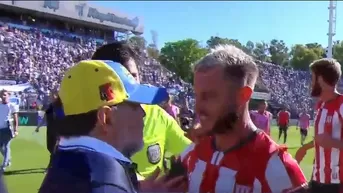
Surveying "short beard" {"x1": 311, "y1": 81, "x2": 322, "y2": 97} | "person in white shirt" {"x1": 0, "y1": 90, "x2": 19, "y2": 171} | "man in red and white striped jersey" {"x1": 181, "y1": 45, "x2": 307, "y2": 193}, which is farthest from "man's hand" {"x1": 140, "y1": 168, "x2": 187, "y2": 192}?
"person in white shirt" {"x1": 0, "y1": 90, "x2": 19, "y2": 171}

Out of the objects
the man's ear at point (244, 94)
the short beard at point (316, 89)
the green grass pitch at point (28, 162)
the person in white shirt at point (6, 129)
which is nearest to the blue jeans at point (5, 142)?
the person in white shirt at point (6, 129)

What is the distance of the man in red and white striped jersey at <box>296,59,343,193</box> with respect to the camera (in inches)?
168

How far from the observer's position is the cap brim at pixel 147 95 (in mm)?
1779

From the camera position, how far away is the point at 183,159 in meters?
2.42

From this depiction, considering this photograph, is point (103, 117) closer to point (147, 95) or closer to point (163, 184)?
point (147, 95)

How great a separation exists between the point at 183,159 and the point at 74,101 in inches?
33.5

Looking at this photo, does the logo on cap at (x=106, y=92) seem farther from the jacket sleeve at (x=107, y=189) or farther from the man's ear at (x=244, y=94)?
the man's ear at (x=244, y=94)

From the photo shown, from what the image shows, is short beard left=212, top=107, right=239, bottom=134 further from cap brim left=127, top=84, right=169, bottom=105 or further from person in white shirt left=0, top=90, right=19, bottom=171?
person in white shirt left=0, top=90, right=19, bottom=171

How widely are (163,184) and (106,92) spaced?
0.67 meters

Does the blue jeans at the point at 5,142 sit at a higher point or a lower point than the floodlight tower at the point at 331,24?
lower

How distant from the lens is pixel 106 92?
167 cm

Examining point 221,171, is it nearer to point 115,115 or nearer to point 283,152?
point 283,152

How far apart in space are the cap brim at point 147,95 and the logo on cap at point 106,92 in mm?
84

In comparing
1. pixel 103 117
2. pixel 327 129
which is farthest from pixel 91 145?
pixel 327 129
